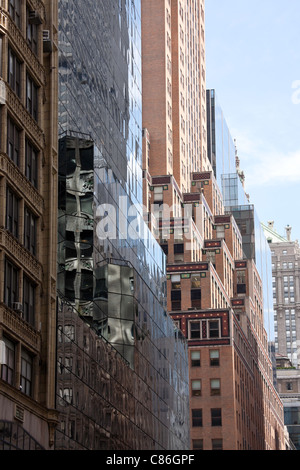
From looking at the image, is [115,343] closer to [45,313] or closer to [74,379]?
[74,379]

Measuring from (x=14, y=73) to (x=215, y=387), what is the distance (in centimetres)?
9353

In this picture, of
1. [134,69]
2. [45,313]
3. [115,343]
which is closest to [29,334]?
[45,313]

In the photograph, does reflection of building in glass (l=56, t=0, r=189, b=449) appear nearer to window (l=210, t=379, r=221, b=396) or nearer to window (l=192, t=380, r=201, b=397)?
window (l=192, t=380, r=201, b=397)

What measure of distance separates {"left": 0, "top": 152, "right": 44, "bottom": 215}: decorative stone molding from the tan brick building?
1.8 inches

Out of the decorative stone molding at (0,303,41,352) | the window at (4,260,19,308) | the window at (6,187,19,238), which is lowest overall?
the decorative stone molding at (0,303,41,352)

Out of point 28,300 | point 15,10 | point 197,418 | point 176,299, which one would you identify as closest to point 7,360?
point 28,300

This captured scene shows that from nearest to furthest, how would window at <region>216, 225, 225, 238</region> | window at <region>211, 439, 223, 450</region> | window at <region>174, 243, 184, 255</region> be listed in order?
window at <region>211, 439, 223, 450</region>
window at <region>174, 243, 184, 255</region>
window at <region>216, 225, 225, 238</region>

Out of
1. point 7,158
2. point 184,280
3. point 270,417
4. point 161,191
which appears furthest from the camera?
point 270,417

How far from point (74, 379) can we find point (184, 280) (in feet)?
301

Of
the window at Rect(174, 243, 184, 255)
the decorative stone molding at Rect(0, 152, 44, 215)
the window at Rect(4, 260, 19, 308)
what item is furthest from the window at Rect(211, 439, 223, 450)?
the window at Rect(4, 260, 19, 308)

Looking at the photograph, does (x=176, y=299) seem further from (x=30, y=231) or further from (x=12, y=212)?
(x=12, y=212)

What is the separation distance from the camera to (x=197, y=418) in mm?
136500

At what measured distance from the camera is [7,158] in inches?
1864

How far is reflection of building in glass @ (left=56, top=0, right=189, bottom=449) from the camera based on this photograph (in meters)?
62.3
